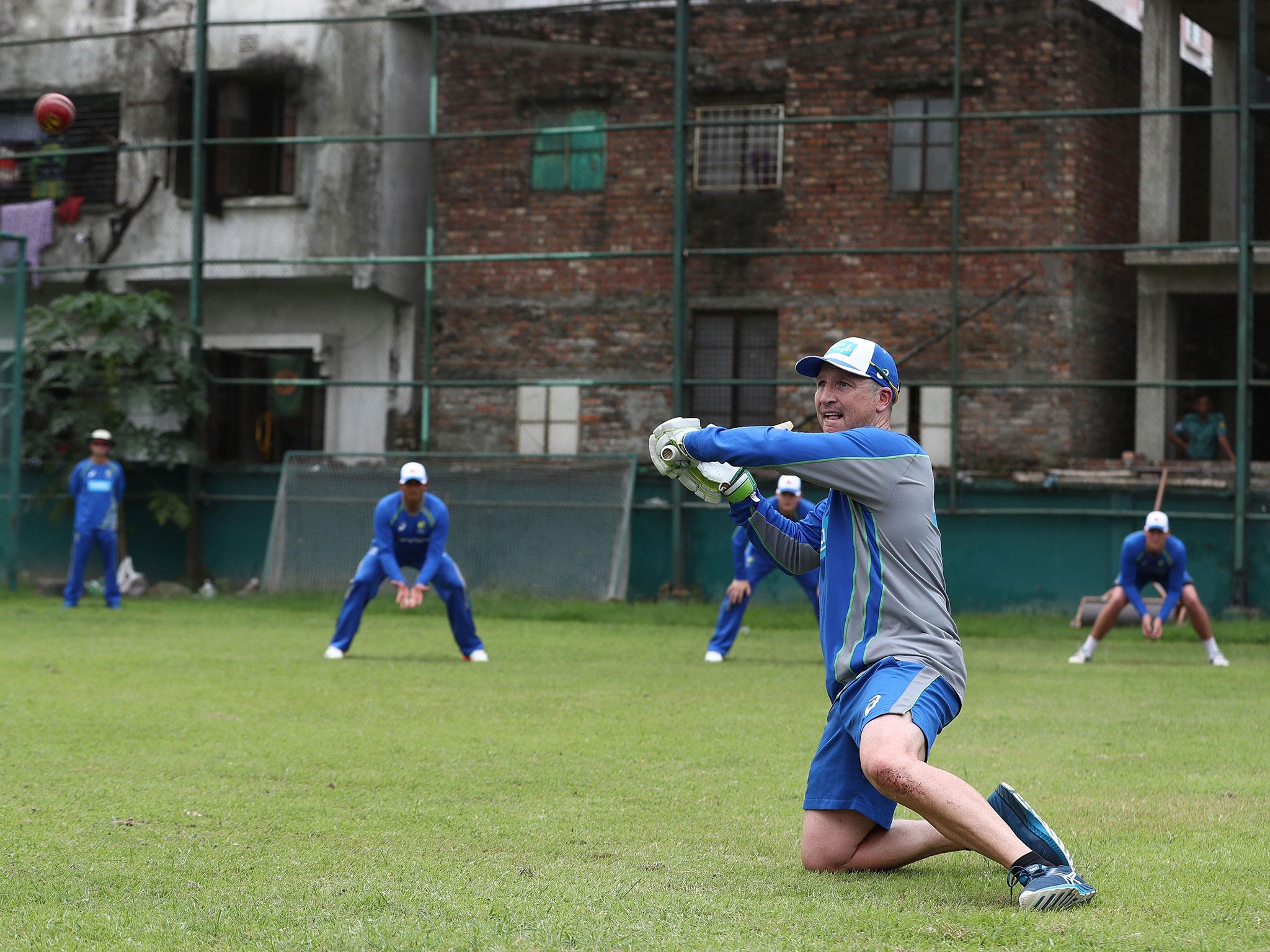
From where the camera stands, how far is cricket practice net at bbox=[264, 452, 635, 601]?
21547mm

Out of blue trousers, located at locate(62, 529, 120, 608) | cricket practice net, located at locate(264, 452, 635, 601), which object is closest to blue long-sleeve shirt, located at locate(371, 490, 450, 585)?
cricket practice net, located at locate(264, 452, 635, 601)

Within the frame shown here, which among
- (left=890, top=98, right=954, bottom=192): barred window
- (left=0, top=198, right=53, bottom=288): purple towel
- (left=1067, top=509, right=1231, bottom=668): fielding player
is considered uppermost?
(left=890, top=98, right=954, bottom=192): barred window

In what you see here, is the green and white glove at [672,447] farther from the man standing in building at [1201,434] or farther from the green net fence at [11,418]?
the green net fence at [11,418]

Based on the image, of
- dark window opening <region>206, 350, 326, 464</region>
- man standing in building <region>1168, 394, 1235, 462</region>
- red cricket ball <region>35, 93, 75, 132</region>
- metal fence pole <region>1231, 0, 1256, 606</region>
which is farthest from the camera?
dark window opening <region>206, 350, 326, 464</region>

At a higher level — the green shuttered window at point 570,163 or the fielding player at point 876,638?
the green shuttered window at point 570,163

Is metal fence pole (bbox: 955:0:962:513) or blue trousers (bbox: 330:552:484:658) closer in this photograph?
blue trousers (bbox: 330:552:484:658)

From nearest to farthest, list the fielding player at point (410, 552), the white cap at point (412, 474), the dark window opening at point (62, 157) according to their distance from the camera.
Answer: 1. the white cap at point (412, 474)
2. the fielding player at point (410, 552)
3. the dark window opening at point (62, 157)

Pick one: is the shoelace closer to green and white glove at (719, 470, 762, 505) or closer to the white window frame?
green and white glove at (719, 470, 762, 505)

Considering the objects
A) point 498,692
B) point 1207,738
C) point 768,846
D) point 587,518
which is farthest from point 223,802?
point 587,518

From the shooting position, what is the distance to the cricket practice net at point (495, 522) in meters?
21.5

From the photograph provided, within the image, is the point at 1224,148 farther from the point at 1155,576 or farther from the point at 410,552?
the point at 410,552

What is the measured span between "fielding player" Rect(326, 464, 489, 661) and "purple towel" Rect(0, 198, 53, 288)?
1343cm

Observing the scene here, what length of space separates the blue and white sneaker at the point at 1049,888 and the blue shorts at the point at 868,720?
547 millimetres

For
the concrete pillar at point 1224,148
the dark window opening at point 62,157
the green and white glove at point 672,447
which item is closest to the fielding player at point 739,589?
the green and white glove at point 672,447
